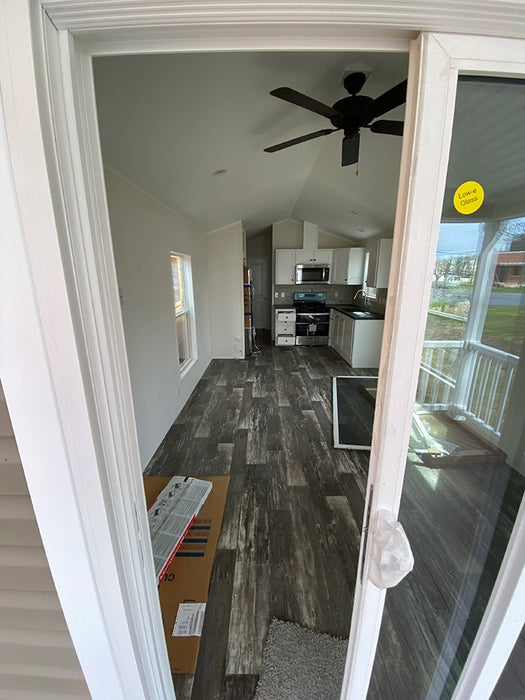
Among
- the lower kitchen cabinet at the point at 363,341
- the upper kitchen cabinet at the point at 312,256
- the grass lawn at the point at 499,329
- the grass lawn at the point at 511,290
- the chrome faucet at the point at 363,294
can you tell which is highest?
the upper kitchen cabinet at the point at 312,256

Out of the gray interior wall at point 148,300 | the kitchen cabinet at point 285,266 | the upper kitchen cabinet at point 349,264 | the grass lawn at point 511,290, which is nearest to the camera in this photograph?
the grass lawn at point 511,290

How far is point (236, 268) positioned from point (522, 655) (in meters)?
5.04

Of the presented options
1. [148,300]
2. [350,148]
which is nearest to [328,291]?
[350,148]

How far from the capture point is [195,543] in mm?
1760

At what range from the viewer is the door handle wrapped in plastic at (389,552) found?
0.63 m

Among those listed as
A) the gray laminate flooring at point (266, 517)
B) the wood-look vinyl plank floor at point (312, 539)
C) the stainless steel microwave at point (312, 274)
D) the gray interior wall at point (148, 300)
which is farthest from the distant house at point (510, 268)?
the stainless steel microwave at point (312, 274)

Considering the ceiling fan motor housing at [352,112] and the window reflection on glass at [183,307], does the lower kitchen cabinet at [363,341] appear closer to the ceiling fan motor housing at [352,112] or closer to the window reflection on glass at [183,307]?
the window reflection on glass at [183,307]

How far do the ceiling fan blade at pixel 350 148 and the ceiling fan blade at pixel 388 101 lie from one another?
17cm

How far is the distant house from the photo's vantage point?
69 cm

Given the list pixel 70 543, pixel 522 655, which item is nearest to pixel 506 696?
pixel 522 655

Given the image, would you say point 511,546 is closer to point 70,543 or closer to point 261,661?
point 70,543

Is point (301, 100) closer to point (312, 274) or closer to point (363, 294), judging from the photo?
point (312, 274)

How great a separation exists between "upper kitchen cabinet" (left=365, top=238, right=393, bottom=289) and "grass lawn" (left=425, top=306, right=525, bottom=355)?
430 centimetres

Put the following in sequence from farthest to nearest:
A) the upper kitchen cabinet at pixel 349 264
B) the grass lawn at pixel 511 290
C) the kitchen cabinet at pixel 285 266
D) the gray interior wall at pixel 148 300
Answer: the kitchen cabinet at pixel 285 266
the upper kitchen cabinet at pixel 349 264
the gray interior wall at pixel 148 300
the grass lawn at pixel 511 290
